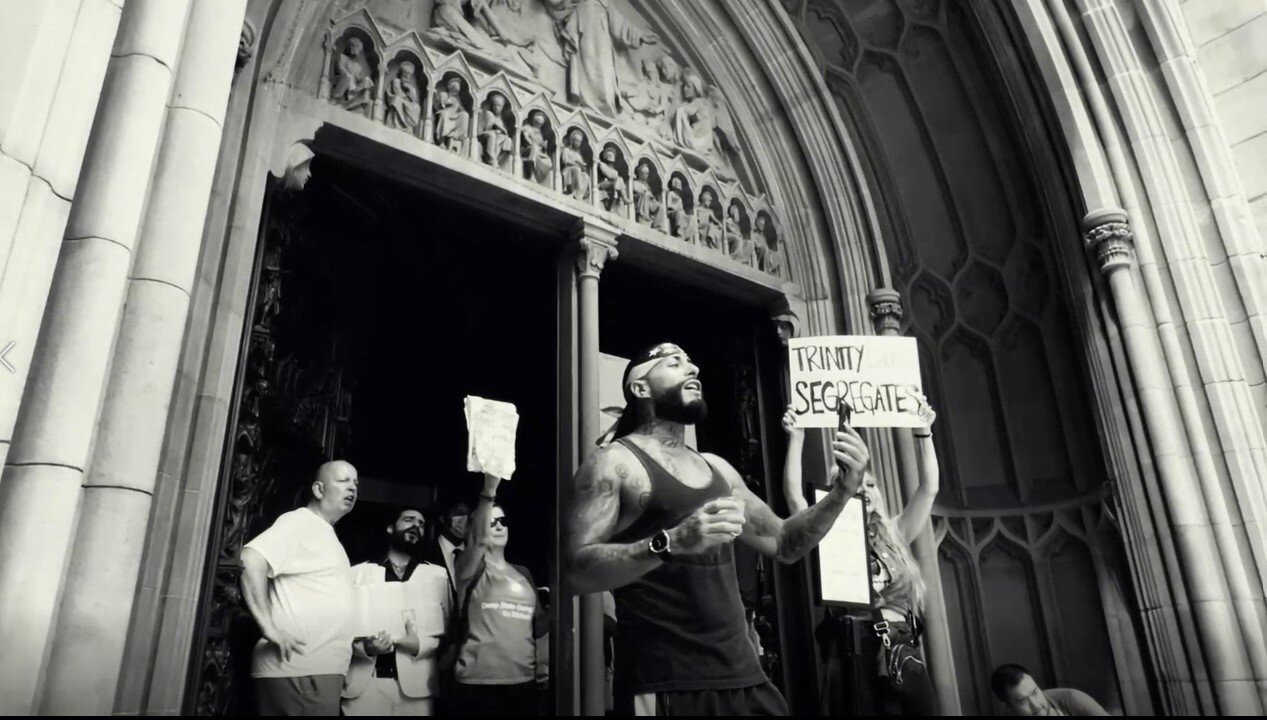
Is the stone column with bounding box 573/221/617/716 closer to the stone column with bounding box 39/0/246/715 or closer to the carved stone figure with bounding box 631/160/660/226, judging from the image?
the carved stone figure with bounding box 631/160/660/226

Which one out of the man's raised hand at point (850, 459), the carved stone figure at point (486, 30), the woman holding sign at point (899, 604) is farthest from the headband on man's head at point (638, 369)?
the carved stone figure at point (486, 30)

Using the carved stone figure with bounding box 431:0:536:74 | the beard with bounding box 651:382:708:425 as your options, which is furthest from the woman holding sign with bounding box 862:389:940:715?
the carved stone figure with bounding box 431:0:536:74

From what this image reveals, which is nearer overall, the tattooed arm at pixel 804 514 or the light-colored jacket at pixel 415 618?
the tattooed arm at pixel 804 514

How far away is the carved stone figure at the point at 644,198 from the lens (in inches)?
206

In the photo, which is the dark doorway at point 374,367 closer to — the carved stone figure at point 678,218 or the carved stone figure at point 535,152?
the carved stone figure at point 535,152

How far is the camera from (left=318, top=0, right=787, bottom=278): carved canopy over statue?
4.36m

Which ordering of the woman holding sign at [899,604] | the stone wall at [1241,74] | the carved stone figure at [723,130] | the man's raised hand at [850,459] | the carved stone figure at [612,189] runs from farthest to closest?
the carved stone figure at [723,130] < the carved stone figure at [612,189] < the stone wall at [1241,74] < the woman holding sign at [899,604] < the man's raised hand at [850,459]

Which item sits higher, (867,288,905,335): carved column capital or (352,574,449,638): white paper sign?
(867,288,905,335): carved column capital

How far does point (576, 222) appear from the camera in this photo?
16.0 feet

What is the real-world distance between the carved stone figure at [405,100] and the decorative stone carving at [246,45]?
2.64ft

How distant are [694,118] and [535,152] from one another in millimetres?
1595

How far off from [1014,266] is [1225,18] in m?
1.79

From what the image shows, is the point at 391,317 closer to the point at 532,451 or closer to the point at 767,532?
the point at 532,451

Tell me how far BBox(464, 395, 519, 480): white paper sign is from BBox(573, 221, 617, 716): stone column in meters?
0.82
